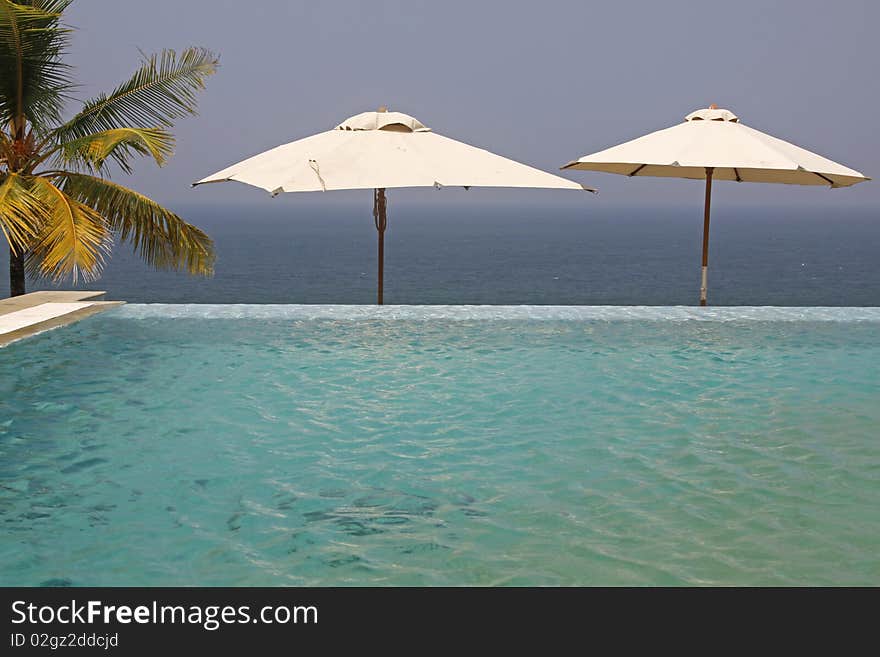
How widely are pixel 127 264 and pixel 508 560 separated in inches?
2847

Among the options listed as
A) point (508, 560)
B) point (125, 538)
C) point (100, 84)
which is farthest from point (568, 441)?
point (100, 84)

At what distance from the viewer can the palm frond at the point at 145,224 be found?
11.9 meters

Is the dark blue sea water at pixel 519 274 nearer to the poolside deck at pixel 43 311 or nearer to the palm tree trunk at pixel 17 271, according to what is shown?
the palm tree trunk at pixel 17 271

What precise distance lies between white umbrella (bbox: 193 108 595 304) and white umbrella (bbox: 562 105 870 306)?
1.17m

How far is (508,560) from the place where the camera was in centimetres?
421

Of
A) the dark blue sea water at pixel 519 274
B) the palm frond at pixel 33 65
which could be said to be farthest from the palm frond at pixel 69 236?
the dark blue sea water at pixel 519 274

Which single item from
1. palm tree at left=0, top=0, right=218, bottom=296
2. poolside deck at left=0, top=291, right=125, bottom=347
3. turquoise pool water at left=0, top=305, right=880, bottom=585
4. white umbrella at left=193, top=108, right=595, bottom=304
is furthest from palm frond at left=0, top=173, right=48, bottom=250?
white umbrella at left=193, top=108, right=595, bottom=304

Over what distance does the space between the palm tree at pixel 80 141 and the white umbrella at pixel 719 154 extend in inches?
205

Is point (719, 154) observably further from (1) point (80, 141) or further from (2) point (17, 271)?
(2) point (17, 271)

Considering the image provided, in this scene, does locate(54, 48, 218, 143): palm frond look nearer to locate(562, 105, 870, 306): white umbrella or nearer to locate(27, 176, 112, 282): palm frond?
locate(27, 176, 112, 282): palm frond

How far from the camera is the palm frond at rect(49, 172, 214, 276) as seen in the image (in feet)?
Result: 39.1

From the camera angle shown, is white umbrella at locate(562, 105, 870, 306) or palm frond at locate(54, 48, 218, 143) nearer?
white umbrella at locate(562, 105, 870, 306)

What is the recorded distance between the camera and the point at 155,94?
42.4ft

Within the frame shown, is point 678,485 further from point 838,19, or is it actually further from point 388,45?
point 838,19
